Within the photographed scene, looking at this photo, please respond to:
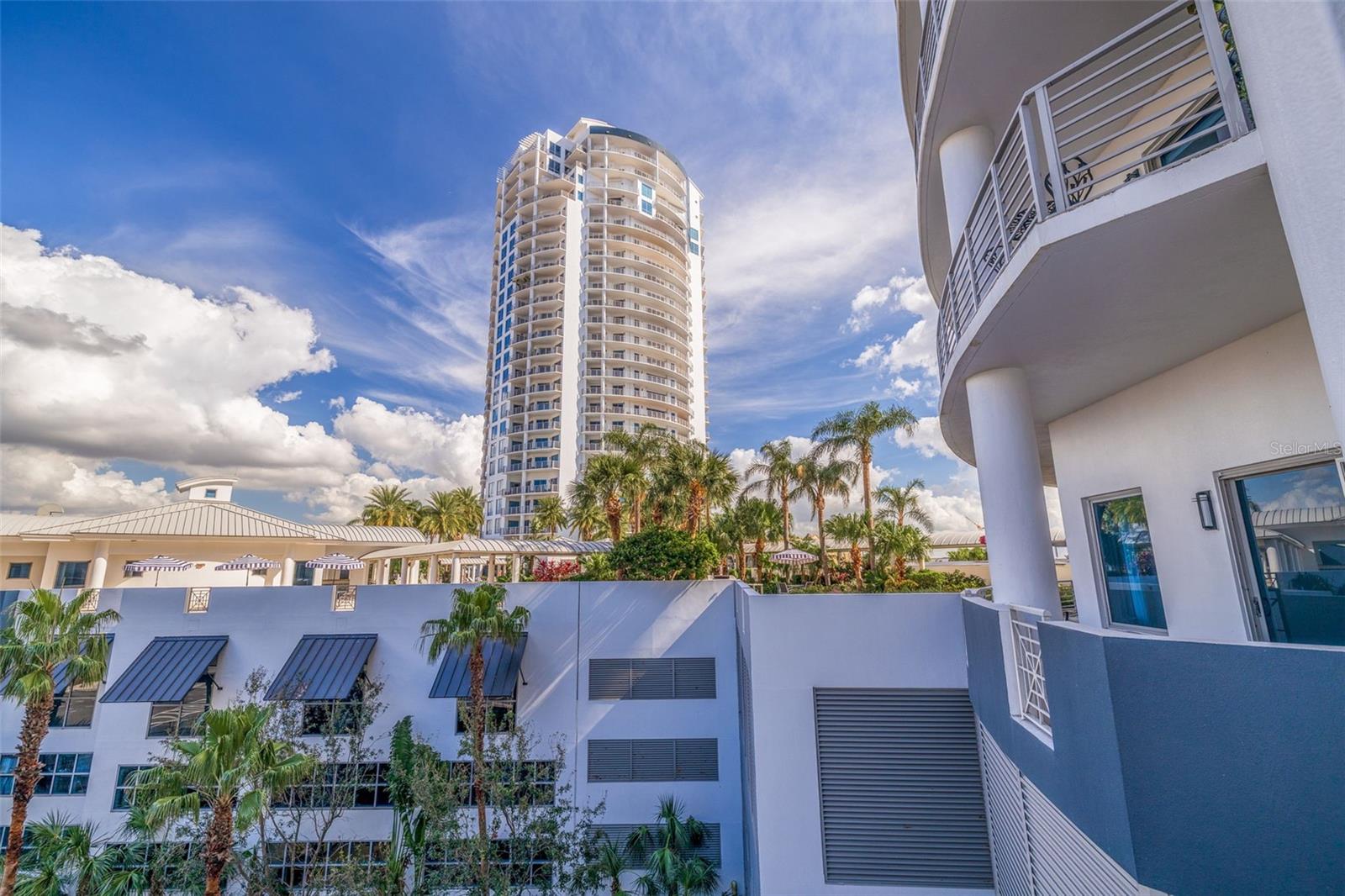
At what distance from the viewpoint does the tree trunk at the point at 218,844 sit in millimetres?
8883

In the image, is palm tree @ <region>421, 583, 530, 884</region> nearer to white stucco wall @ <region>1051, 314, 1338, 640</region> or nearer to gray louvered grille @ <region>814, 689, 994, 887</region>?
gray louvered grille @ <region>814, 689, 994, 887</region>

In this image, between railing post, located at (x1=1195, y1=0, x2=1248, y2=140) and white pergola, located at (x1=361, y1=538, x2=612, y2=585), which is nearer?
railing post, located at (x1=1195, y1=0, x2=1248, y2=140)

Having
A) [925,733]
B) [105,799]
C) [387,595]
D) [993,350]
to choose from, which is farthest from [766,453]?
[105,799]

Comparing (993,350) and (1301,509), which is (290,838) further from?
(1301,509)

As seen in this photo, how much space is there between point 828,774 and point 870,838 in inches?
40.8

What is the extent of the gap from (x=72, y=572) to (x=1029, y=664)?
31508 mm

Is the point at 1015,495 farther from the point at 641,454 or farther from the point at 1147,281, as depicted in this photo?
the point at 641,454

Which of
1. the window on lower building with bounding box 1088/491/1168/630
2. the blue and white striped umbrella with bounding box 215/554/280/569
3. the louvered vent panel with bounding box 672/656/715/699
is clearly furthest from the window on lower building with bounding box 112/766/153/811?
the window on lower building with bounding box 1088/491/1168/630

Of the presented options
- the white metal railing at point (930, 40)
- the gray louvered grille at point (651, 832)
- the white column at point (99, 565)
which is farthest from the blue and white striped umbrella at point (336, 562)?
the white metal railing at point (930, 40)

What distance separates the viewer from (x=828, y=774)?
26.7 ft

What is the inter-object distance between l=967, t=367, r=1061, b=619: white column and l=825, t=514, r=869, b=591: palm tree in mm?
22867

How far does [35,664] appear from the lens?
1258 cm

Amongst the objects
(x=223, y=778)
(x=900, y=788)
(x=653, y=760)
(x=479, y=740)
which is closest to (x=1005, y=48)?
(x=900, y=788)

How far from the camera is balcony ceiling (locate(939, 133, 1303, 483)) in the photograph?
3066 mm
